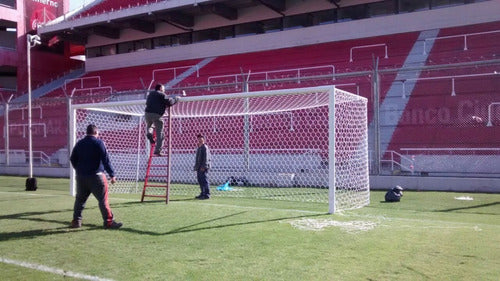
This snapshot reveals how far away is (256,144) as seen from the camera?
1380 centimetres

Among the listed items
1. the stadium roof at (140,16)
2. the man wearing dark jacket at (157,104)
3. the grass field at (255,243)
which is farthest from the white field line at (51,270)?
the stadium roof at (140,16)

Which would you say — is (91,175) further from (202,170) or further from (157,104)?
(202,170)

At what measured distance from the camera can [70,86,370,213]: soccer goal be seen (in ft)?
34.2

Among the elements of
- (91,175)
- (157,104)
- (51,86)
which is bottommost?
(91,175)

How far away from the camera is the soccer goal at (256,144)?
10414mm

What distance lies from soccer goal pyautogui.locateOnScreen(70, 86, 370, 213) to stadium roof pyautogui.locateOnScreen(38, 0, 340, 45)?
1040cm

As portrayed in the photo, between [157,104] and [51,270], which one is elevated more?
[157,104]

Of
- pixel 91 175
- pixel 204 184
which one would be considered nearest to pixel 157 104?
pixel 204 184

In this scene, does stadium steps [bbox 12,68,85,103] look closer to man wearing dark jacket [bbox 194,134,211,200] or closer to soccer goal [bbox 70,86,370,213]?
soccer goal [bbox 70,86,370,213]

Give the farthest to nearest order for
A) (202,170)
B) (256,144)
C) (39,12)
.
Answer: (39,12) < (256,144) < (202,170)

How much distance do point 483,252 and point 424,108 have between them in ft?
29.6

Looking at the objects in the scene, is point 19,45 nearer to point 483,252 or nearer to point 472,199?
point 472,199

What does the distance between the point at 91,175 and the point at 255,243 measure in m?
2.94

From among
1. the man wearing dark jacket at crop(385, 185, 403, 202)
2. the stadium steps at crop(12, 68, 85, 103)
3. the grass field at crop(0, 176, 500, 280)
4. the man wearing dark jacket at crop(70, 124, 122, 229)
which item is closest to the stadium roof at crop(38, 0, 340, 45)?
the stadium steps at crop(12, 68, 85, 103)
